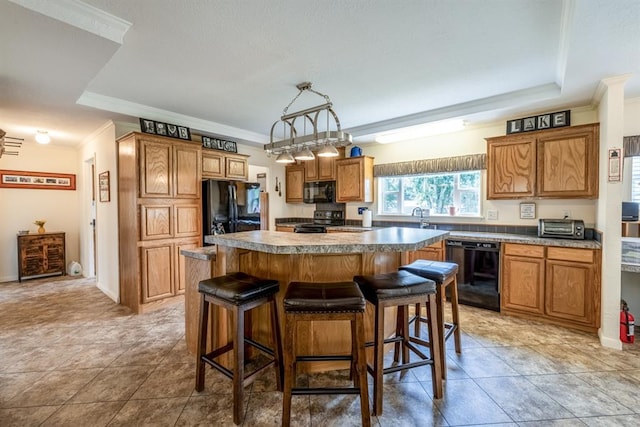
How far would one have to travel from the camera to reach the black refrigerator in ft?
13.2

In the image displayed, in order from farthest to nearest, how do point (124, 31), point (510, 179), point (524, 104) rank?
point (510, 179), point (524, 104), point (124, 31)

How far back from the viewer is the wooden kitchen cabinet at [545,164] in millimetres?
3084

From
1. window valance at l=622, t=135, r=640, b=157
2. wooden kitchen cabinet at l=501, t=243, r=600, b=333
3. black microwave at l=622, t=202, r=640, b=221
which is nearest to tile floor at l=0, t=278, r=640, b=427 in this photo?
wooden kitchen cabinet at l=501, t=243, r=600, b=333

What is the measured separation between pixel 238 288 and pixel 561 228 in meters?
3.53

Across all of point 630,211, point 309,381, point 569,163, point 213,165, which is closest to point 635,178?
point 630,211

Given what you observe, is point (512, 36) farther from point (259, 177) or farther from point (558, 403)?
point (259, 177)

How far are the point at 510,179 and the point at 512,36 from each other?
75.6 inches

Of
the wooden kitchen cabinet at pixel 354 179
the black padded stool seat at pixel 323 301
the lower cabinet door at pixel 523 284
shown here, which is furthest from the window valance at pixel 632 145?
the black padded stool seat at pixel 323 301

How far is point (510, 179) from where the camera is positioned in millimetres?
3576

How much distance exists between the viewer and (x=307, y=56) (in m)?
2.41

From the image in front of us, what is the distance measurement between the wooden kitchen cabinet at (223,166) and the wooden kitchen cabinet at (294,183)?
4.27 feet

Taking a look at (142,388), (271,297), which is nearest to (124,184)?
(142,388)

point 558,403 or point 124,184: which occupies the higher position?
point 124,184

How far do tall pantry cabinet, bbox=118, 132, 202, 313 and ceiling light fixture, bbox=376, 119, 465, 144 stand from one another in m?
2.82
